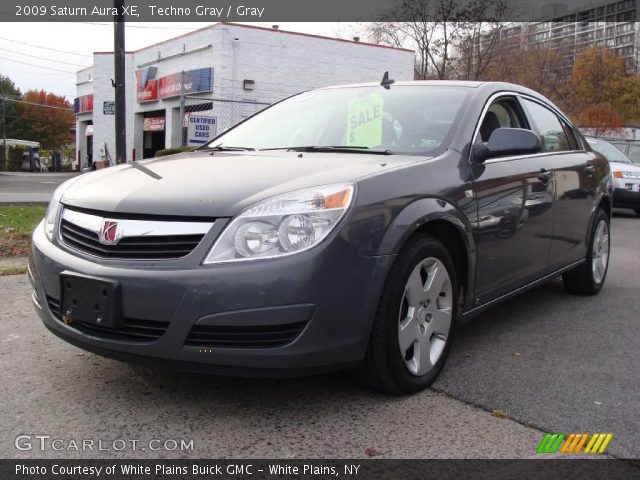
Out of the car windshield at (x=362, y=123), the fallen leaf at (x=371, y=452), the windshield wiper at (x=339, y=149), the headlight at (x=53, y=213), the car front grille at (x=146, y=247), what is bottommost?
the fallen leaf at (x=371, y=452)

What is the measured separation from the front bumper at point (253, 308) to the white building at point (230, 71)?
53.4 ft

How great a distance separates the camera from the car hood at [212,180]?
258cm

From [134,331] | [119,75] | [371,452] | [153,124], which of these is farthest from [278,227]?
[153,124]

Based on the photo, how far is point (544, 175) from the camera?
13.5ft

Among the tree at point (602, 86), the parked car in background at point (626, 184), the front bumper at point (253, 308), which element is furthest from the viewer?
the tree at point (602, 86)

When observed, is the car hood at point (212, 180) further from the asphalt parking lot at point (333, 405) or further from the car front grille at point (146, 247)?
the asphalt parking lot at point (333, 405)

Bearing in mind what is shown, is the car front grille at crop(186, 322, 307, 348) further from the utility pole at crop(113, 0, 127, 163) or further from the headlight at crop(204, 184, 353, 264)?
the utility pole at crop(113, 0, 127, 163)

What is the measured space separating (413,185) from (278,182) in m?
0.66

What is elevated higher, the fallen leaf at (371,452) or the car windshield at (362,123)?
the car windshield at (362,123)

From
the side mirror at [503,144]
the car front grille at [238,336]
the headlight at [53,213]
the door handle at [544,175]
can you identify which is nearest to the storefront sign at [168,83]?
the door handle at [544,175]

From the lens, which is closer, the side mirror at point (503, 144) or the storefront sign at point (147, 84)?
the side mirror at point (503, 144)

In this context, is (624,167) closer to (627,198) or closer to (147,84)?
(627,198)

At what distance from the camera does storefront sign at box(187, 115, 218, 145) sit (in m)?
10.2

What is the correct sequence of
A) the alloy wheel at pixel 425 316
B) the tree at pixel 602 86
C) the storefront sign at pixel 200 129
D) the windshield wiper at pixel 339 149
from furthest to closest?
1. the tree at pixel 602 86
2. the storefront sign at pixel 200 129
3. the windshield wiper at pixel 339 149
4. the alloy wheel at pixel 425 316
